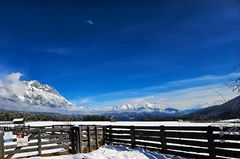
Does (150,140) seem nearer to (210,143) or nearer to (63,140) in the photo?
(63,140)

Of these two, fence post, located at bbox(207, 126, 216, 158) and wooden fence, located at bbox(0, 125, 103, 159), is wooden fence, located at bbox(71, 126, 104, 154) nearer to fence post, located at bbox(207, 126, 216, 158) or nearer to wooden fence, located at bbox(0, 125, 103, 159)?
wooden fence, located at bbox(0, 125, 103, 159)

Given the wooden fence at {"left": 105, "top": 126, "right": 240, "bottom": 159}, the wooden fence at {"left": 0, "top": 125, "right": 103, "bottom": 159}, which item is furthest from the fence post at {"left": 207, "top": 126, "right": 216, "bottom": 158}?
the wooden fence at {"left": 0, "top": 125, "right": 103, "bottom": 159}

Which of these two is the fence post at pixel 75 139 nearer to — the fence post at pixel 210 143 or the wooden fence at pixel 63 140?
the wooden fence at pixel 63 140

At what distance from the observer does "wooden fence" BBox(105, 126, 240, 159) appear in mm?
14227

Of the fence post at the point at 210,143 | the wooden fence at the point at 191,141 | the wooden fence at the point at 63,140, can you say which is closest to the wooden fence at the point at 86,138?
the wooden fence at the point at 63,140

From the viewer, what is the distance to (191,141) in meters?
16.7

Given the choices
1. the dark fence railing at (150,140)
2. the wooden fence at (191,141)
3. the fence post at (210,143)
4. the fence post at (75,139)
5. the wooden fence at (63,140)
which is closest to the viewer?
the wooden fence at (191,141)

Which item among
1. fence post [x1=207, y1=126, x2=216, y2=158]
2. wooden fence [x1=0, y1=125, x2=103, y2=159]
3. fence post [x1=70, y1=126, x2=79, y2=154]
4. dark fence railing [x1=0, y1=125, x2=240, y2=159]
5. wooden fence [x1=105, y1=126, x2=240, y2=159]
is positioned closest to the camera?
wooden fence [x1=105, y1=126, x2=240, y2=159]

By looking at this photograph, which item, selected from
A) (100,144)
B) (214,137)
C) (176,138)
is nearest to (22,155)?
(100,144)

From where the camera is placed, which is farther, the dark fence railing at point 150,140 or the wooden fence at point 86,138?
the wooden fence at point 86,138

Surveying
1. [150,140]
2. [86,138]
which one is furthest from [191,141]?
[86,138]

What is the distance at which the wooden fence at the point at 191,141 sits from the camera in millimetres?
14227

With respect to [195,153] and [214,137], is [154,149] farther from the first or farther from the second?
[214,137]

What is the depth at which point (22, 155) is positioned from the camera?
19.5 meters
